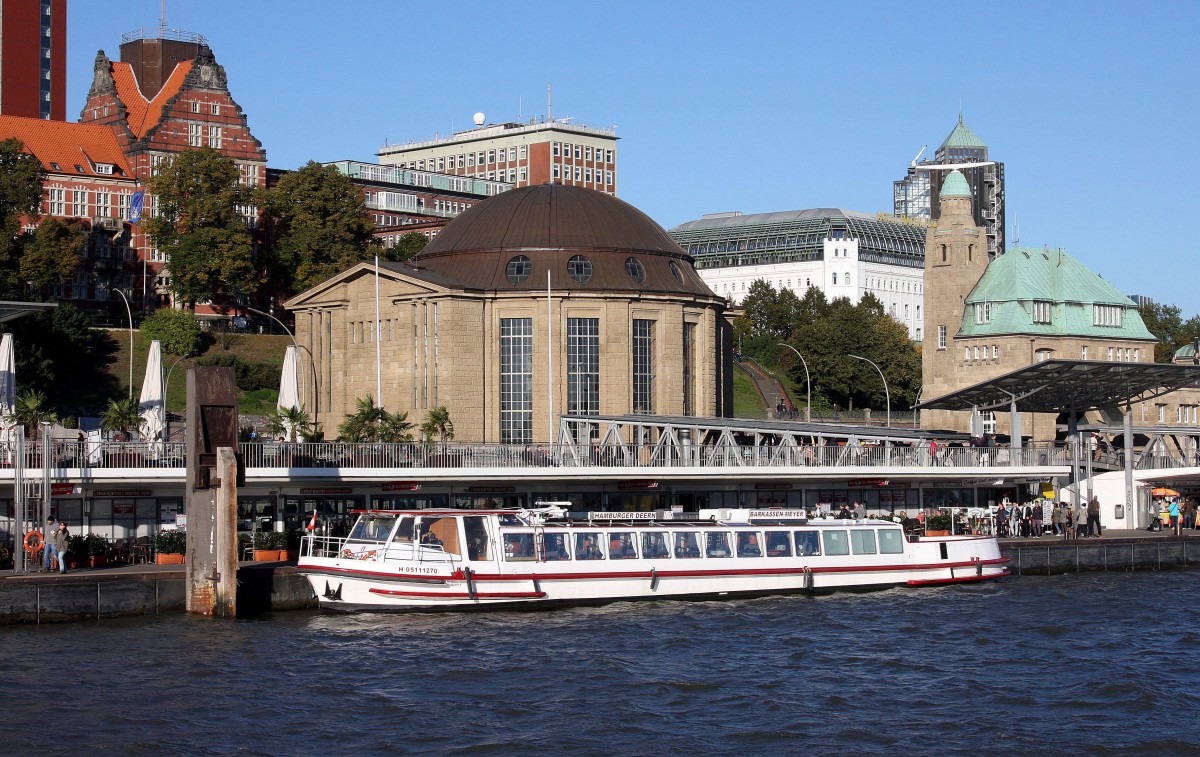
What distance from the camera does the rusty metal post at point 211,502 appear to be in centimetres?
4994

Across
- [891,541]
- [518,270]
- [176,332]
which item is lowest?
[891,541]

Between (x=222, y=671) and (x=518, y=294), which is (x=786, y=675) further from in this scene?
(x=518, y=294)

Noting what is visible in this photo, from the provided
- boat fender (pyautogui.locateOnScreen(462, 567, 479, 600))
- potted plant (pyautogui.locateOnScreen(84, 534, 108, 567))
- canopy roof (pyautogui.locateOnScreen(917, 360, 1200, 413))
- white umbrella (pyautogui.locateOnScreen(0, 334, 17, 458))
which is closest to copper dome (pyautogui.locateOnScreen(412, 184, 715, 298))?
canopy roof (pyautogui.locateOnScreen(917, 360, 1200, 413))

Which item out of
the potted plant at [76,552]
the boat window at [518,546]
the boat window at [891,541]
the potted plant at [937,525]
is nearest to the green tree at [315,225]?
the potted plant at [937,525]

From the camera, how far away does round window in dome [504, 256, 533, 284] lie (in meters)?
95.1

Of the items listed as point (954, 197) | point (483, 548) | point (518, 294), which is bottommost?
point (483, 548)


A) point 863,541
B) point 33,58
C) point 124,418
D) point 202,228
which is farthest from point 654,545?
point 33,58

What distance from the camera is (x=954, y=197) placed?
13088 cm

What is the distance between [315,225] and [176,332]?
16.0m

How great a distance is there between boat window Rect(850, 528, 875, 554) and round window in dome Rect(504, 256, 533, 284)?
3867 centimetres

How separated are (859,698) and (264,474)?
2547 cm

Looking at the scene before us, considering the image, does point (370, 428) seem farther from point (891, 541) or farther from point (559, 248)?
point (559, 248)

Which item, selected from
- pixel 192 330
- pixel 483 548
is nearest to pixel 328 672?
pixel 483 548

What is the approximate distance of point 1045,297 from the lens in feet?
410
